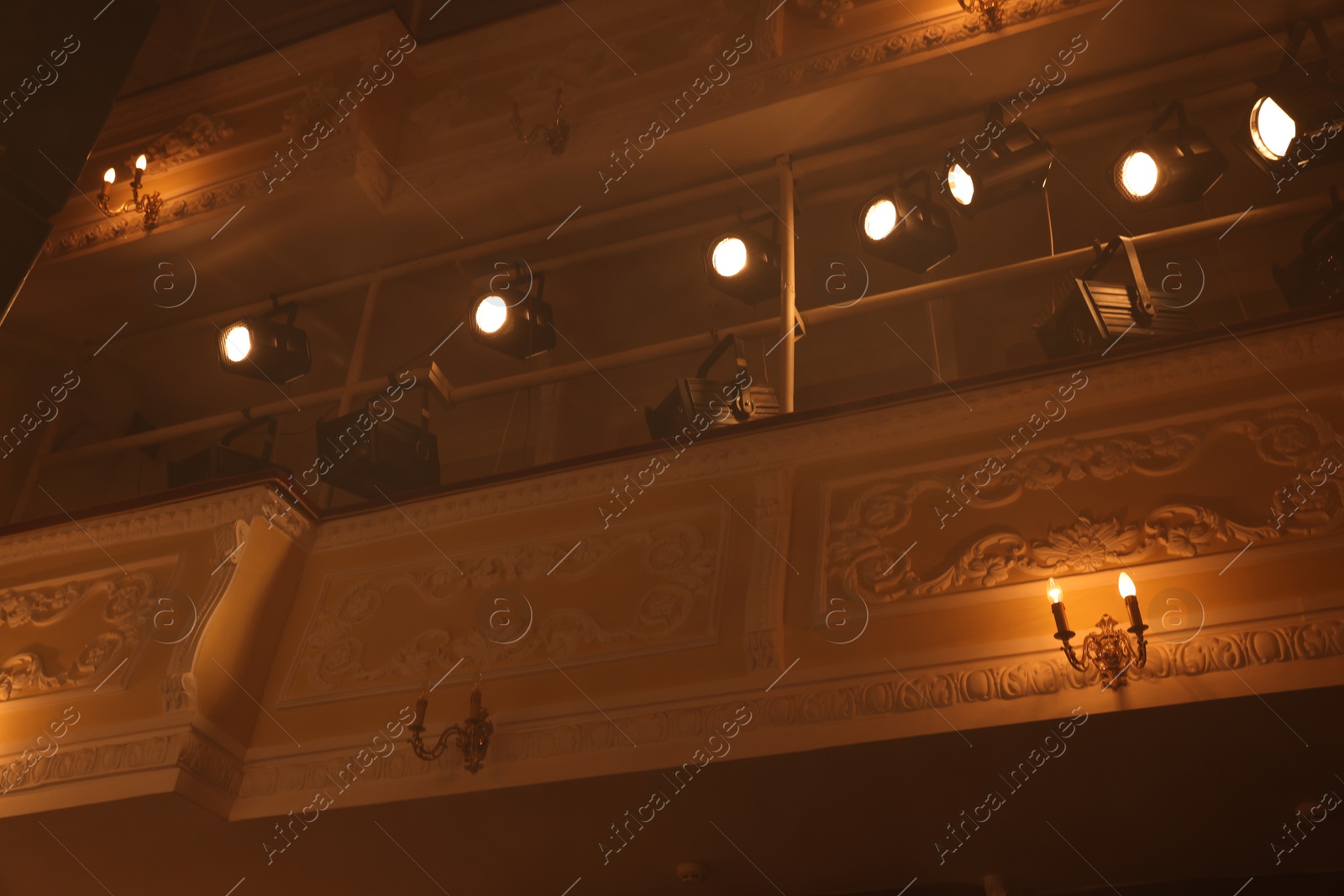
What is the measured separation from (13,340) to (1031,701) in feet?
21.2

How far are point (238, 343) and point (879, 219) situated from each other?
11.9 ft

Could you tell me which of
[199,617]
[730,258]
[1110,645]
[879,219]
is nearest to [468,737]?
[199,617]

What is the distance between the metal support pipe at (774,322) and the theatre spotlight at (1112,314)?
427mm

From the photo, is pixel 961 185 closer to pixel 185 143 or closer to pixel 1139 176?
pixel 1139 176

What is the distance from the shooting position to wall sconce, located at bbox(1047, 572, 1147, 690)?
332 centimetres

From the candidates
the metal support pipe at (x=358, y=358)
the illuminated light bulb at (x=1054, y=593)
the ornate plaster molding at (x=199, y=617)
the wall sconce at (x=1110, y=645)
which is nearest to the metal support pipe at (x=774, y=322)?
the metal support pipe at (x=358, y=358)

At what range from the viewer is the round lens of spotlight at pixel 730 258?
19.0ft

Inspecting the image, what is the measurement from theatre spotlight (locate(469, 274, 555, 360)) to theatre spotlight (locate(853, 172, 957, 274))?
1793 millimetres

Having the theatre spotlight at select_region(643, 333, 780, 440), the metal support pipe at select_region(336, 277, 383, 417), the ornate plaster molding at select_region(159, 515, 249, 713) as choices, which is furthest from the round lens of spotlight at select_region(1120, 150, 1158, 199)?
the ornate plaster molding at select_region(159, 515, 249, 713)

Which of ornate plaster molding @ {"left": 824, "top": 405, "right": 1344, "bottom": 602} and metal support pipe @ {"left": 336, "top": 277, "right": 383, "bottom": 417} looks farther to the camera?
metal support pipe @ {"left": 336, "top": 277, "right": 383, "bottom": 417}

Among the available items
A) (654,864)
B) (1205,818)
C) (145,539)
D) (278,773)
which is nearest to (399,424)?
(145,539)

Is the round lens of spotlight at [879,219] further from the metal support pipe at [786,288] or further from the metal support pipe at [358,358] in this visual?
the metal support pipe at [358,358]

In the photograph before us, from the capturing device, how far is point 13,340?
23.5 feet

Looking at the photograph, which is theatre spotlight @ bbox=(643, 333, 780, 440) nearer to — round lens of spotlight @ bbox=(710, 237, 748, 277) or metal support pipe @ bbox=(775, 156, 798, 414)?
metal support pipe @ bbox=(775, 156, 798, 414)
